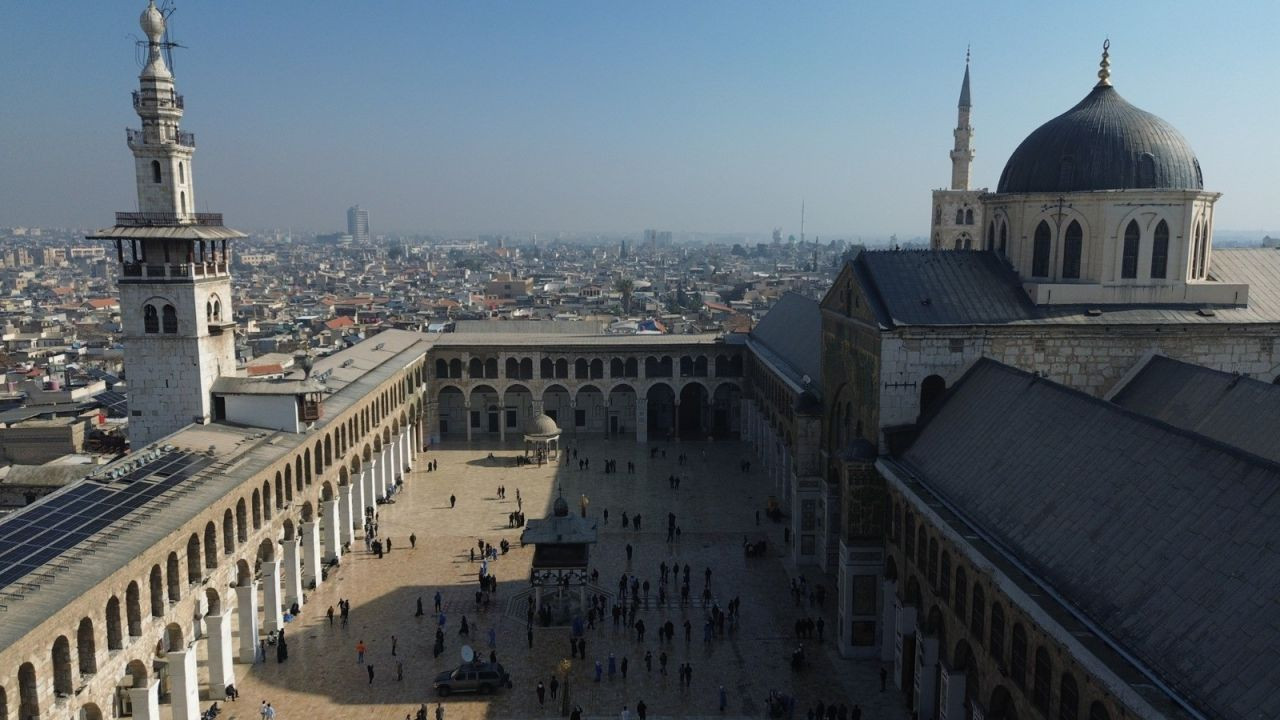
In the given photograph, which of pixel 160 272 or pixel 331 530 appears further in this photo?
pixel 331 530

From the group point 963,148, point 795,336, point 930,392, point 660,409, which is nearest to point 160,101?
point 930,392

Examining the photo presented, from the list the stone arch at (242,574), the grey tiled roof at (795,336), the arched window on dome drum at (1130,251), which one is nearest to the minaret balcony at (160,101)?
the stone arch at (242,574)

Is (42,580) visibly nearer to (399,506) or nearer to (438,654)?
(438,654)

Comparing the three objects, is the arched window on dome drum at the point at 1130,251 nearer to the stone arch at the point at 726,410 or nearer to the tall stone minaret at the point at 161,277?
the tall stone minaret at the point at 161,277

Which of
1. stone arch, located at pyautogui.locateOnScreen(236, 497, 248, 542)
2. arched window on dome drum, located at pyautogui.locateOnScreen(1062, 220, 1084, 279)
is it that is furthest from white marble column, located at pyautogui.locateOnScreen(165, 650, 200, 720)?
arched window on dome drum, located at pyautogui.locateOnScreen(1062, 220, 1084, 279)

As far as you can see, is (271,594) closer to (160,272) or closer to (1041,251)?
(160,272)
